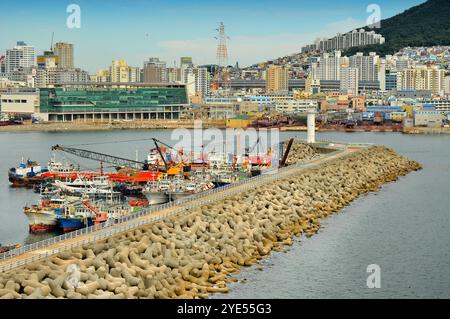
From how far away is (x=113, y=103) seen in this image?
2640 inches

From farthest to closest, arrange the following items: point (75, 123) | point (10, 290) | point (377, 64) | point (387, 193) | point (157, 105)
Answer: point (377, 64)
point (157, 105)
point (75, 123)
point (387, 193)
point (10, 290)

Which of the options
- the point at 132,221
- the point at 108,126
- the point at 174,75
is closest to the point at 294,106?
the point at 108,126

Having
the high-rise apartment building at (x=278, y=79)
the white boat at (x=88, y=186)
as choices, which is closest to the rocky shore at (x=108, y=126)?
the high-rise apartment building at (x=278, y=79)

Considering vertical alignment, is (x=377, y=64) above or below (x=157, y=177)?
above

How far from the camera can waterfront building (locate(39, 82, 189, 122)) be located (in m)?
64.8

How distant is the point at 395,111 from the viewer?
65.0 meters

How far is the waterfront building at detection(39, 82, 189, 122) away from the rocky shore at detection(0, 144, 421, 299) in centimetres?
4560

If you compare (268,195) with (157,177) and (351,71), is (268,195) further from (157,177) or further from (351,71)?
(351,71)

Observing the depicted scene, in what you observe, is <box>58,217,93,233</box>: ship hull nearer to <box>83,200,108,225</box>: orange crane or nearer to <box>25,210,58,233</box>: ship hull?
<box>25,210,58,233</box>: ship hull

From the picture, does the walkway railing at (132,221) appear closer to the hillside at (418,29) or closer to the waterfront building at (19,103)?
the waterfront building at (19,103)

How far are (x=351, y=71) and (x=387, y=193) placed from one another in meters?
71.6

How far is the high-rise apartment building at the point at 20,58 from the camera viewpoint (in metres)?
120

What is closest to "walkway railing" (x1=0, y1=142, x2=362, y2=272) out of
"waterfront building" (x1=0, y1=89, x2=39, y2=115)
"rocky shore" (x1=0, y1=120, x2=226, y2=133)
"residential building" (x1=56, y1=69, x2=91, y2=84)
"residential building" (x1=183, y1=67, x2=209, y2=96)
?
"rocky shore" (x1=0, y1=120, x2=226, y2=133)

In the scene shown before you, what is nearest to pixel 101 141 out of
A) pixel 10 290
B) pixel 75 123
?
pixel 75 123
